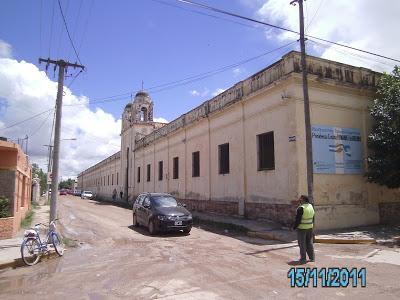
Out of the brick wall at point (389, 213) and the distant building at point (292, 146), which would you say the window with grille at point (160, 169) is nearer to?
the distant building at point (292, 146)

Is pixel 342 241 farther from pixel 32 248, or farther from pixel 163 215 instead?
pixel 32 248

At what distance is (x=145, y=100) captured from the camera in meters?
44.7

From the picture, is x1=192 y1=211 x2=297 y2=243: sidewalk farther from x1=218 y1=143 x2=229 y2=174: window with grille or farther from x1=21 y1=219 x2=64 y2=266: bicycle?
x1=21 y1=219 x2=64 y2=266: bicycle

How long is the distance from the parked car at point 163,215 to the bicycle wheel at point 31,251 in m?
5.33

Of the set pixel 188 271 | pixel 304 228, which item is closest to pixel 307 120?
pixel 304 228

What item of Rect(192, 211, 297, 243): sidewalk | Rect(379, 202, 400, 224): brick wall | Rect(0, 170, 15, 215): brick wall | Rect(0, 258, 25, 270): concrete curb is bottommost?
Rect(0, 258, 25, 270): concrete curb

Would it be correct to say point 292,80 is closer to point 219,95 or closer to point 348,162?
point 348,162

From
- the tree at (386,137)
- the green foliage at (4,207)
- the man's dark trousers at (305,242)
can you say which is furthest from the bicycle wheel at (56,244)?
the tree at (386,137)

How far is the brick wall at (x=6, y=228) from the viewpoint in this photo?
1406 centimetres

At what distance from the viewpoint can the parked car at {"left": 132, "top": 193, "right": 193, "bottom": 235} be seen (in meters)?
15.1

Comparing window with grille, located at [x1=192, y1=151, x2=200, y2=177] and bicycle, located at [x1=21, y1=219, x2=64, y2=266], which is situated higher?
window with grille, located at [x1=192, y1=151, x2=200, y2=177]

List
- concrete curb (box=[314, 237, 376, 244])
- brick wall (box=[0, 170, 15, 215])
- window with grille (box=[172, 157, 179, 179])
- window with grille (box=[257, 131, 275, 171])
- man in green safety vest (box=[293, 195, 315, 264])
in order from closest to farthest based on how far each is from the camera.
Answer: man in green safety vest (box=[293, 195, 315, 264])
concrete curb (box=[314, 237, 376, 244])
brick wall (box=[0, 170, 15, 215])
window with grille (box=[257, 131, 275, 171])
window with grille (box=[172, 157, 179, 179])

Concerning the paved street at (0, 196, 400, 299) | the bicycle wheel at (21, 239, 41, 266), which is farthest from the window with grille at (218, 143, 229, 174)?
the bicycle wheel at (21, 239, 41, 266)
